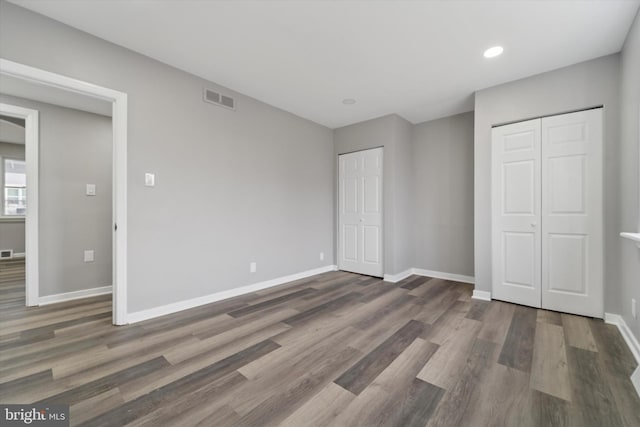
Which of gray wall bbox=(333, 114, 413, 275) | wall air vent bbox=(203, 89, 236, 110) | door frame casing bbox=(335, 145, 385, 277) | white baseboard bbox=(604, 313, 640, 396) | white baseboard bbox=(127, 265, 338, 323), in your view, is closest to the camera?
white baseboard bbox=(604, 313, 640, 396)

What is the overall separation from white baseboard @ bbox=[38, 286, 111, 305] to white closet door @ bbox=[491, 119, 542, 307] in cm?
507

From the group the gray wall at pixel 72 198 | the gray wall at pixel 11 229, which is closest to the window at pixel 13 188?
the gray wall at pixel 11 229

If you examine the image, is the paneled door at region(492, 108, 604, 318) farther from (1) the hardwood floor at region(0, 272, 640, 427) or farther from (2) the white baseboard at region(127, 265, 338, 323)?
(2) the white baseboard at region(127, 265, 338, 323)

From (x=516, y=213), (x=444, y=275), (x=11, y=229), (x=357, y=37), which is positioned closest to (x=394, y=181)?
(x=516, y=213)

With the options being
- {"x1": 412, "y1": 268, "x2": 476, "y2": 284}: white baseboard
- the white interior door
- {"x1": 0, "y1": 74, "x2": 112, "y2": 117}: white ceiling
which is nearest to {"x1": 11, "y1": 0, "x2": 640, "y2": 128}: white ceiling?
{"x1": 0, "y1": 74, "x2": 112, "y2": 117}: white ceiling

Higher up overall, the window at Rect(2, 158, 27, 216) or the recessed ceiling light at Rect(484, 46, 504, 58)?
the recessed ceiling light at Rect(484, 46, 504, 58)

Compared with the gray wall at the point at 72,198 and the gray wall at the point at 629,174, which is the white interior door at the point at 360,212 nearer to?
the gray wall at the point at 629,174

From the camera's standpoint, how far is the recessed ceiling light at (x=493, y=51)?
2.39 m

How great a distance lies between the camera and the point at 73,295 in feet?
10.5

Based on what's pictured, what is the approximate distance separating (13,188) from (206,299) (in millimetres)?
6299

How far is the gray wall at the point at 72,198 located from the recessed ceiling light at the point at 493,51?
4748 millimetres

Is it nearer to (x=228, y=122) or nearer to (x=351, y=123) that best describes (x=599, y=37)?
(x=351, y=123)

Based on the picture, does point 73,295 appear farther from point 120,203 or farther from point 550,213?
point 550,213

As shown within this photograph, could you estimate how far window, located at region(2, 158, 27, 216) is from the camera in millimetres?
5539
